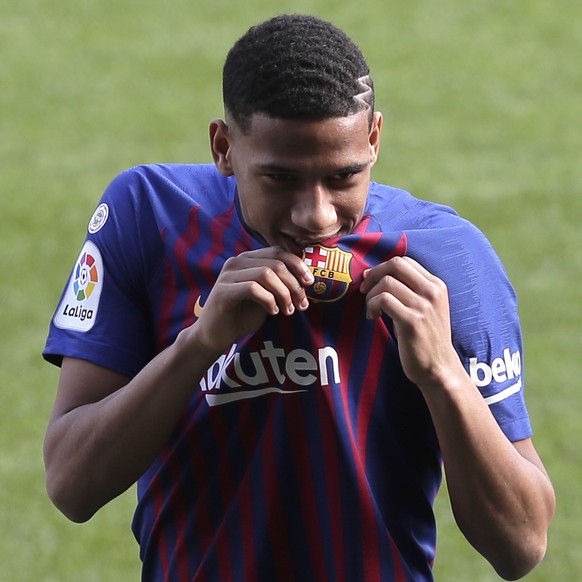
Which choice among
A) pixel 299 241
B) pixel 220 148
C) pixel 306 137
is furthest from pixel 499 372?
pixel 220 148

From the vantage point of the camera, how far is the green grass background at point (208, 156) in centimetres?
719

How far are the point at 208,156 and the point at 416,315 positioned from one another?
7.83 metres

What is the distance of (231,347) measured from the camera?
117 inches

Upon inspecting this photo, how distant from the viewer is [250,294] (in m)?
2.68

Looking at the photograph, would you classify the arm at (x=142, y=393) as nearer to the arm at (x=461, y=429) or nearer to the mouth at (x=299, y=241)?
the mouth at (x=299, y=241)

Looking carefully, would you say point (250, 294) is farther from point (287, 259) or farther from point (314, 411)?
point (314, 411)

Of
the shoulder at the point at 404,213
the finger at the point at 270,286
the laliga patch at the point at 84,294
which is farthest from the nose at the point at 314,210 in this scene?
the laliga patch at the point at 84,294

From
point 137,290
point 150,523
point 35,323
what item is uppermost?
point 137,290

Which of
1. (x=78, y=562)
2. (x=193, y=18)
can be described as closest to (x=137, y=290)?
(x=78, y=562)

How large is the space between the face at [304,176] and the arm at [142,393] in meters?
0.09

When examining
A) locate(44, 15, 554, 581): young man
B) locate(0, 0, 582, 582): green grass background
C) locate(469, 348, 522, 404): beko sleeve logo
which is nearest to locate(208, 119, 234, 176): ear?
locate(44, 15, 554, 581): young man

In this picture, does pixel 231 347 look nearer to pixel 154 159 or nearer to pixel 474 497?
pixel 474 497

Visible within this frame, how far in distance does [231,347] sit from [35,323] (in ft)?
20.6

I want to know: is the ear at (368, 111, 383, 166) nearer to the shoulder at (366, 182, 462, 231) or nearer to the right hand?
the shoulder at (366, 182, 462, 231)
